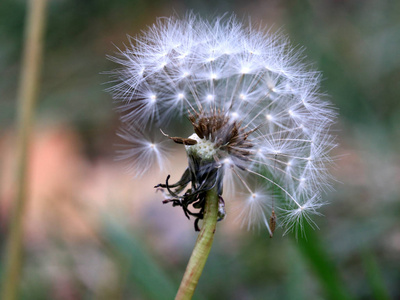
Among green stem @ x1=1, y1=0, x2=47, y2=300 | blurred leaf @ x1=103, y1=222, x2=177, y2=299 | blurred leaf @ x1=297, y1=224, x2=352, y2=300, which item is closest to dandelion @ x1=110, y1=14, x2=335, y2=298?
blurred leaf @ x1=297, y1=224, x2=352, y2=300

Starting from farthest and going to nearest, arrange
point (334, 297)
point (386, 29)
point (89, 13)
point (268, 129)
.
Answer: point (89, 13) < point (386, 29) < point (334, 297) < point (268, 129)

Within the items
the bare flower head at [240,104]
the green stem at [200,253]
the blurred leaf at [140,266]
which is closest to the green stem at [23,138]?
the bare flower head at [240,104]

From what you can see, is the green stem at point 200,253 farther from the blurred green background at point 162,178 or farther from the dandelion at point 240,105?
the blurred green background at point 162,178

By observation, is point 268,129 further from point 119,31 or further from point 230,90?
point 119,31

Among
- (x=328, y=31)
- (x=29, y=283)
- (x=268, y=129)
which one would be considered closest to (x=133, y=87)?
(x=268, y=129)

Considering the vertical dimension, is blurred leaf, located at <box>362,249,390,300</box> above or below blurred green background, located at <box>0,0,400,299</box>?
below

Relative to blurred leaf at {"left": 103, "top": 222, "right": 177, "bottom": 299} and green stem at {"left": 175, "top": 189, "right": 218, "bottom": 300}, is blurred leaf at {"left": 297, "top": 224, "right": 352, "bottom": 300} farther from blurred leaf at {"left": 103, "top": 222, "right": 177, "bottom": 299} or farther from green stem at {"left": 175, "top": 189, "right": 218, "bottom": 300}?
green stem at {"left": 175, "top": 189, "right": 218, "bottom": 300}
